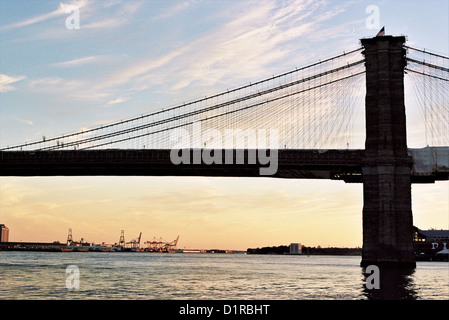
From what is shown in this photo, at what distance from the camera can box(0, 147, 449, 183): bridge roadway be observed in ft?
233

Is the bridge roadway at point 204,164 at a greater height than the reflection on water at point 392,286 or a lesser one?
greater

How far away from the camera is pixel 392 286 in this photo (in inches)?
1727

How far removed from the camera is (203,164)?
242 ft

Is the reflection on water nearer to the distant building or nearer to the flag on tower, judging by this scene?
the flag on tower

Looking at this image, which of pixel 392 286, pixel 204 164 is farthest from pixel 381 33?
pixel 392 286

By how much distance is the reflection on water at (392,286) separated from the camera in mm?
37469

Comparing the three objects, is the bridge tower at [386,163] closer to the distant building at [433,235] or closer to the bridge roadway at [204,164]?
the bridge roadway at [204,164]

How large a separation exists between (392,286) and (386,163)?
83.3 ft

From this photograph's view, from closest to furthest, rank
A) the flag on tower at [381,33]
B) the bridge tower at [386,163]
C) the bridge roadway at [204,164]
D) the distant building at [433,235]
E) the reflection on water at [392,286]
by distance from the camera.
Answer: the reflection on water at [392,286] → the bridge tower at [386,163] → the flag on tower at [381,33] → the bridge roadway at [204,164] → the distant building at [433,235]

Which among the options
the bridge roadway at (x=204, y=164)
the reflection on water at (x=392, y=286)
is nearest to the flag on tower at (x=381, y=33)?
the bridge roadway at (x=204, y=164)

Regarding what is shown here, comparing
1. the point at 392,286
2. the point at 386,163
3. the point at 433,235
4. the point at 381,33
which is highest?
the point at 381,33

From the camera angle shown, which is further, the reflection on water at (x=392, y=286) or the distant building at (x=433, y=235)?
the distant building at (x=433, y=235)

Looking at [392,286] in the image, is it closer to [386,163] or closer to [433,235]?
[386,163]

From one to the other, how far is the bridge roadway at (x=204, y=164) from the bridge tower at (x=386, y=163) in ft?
9.41
